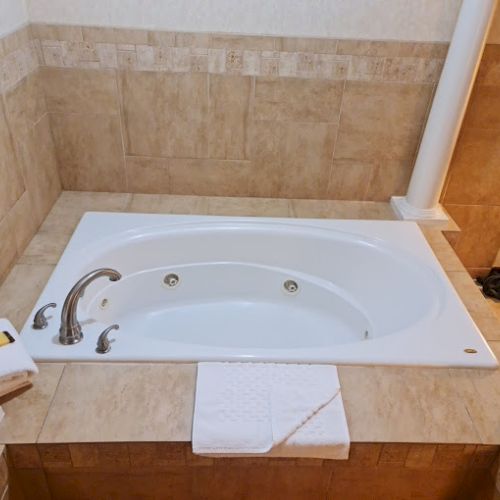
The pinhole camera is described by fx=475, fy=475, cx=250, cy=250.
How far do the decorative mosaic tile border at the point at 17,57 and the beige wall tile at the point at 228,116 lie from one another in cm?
72

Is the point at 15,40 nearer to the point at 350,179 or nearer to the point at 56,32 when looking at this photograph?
the point at 56,32

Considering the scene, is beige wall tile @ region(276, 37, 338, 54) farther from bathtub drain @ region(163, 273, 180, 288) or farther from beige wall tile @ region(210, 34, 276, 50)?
bathtub drain @ region(163, 273, 180, 288)

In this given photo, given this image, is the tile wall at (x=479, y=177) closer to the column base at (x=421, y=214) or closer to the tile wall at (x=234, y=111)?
the column base at (x=421, y=214)

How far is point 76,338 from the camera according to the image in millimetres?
1430

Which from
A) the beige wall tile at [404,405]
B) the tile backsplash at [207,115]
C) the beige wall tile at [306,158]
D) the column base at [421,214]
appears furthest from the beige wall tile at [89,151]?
the beige wall tile at [404,405]

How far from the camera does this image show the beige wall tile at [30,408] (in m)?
1.20

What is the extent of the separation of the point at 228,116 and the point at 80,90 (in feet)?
2.13

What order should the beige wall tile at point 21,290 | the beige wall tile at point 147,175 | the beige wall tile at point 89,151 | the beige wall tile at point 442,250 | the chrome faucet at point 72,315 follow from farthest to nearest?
1. the beige wall tile at point 147,175
2. the beige wall tile at point 89,151
3. the beige wall tile at point 442,250
4. the beige wall tile at point 21,290
5. the chrome faucet at point 72,315

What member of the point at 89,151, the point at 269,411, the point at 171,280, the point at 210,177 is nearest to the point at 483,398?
the point at 269,411

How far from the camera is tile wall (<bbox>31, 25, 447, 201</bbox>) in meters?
1.98

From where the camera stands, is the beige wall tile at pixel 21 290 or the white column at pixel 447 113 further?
the white column at pixel 447 113

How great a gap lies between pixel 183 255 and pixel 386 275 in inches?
34.6

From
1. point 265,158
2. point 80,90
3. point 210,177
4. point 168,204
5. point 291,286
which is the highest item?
point 80,90

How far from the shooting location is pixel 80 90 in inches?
81.0
